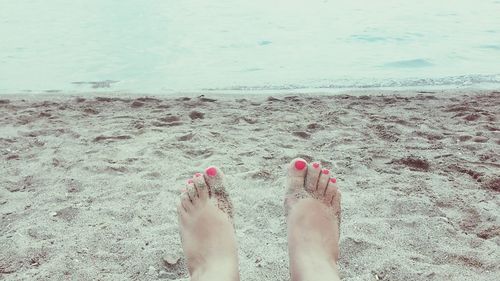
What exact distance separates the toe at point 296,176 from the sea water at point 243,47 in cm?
237

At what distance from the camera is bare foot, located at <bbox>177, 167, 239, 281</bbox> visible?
1643mm

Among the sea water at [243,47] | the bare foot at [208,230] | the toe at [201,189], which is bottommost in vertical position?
the bare foot at [208,230]

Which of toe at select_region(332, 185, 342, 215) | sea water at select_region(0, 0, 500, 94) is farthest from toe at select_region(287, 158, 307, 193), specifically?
sea water at select_region(0, 0, 500, 94)

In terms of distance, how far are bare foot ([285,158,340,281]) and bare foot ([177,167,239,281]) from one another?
0.21m

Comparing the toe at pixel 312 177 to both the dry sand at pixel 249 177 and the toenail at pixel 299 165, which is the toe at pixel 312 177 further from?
the dry sand at pixel 249 177

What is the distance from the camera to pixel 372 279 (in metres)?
1.74

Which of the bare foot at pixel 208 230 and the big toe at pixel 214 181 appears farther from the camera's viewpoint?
the big toe at pixel 214 181

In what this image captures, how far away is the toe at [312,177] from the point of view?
1958 millimetres

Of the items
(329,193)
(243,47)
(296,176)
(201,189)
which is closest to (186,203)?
(201,189)

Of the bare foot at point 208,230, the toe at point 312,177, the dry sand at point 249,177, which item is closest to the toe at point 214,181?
the bare foot at point 208,230

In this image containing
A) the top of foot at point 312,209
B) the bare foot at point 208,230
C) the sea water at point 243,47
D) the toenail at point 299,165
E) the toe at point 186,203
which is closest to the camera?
the bare foot at point 208,230

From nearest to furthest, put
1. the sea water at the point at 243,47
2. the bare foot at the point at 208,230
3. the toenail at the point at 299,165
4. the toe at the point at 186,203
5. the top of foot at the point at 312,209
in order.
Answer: the bare foot at the point at 208,230 → the top of foot at the point at 312,209 → the toe at the point at 186,203 → the toenail at the point at 299,165 → the sea water at the point at 243,47

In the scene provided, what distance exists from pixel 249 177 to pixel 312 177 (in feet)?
1.79

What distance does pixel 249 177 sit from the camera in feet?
8.10
